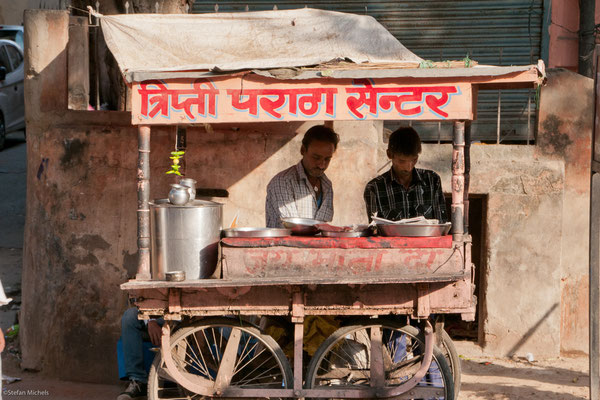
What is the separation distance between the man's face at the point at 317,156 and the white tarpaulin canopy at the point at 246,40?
59cm

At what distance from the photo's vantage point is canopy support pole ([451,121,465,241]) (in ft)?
14.8

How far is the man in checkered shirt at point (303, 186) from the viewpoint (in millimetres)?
5203

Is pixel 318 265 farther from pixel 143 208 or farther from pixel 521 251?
pixel 521 251

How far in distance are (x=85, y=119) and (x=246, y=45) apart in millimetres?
1689

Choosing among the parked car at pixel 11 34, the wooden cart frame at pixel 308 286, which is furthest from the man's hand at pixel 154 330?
the parked car at pixel 11 34

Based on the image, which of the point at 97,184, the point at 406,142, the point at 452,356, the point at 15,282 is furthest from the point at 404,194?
the point at 15,282

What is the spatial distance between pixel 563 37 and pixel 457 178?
5410mm

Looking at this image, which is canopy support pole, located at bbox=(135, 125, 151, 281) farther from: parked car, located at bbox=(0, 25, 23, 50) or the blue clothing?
parked car, located at bbox=(0, 25, 23, 50)

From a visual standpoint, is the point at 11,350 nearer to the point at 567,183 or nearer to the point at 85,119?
the point at 85,119

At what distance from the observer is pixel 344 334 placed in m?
4.69

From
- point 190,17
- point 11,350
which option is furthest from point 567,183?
point 11,350

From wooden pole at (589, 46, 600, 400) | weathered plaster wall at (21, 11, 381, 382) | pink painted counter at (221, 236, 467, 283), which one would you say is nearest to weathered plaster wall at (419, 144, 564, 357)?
weathered plaster wall at (21, 11, 381, 382)

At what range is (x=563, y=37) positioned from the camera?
9.18m

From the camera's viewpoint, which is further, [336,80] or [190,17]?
[190,17]
